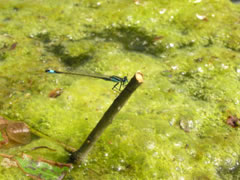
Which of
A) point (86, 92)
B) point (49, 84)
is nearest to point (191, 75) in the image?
point (86, 92)

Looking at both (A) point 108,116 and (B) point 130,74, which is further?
(B) point 130,74

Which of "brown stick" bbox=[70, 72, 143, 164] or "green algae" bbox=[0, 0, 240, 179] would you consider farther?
"green algae" bbox=[0, 0, 240, 179]

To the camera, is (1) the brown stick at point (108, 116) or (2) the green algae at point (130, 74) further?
(2) the green algae at point (130, 74)

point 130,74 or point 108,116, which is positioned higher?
point 108,116

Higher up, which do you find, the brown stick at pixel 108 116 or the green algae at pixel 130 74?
the brown stick at pixel 108 116

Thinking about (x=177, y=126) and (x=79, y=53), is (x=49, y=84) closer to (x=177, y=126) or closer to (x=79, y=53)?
(x=79, y=53)

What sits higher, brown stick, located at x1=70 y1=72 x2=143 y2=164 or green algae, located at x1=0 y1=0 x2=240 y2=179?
brown stick, located at x1=70 y1=72 x2=143 y2=164
